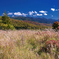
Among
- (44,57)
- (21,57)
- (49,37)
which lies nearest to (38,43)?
(49,37)

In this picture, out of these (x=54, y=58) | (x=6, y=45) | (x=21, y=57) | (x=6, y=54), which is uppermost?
(x=6, y=45)

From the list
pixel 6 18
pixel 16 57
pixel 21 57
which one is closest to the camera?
pixel 16 57

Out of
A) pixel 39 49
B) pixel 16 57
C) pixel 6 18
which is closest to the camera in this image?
pixel 16 57

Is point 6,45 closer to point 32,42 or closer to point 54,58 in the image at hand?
point 32,42

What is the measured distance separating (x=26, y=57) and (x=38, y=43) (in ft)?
5.62

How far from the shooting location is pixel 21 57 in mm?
3191

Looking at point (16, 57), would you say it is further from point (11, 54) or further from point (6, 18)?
point (6, 18)

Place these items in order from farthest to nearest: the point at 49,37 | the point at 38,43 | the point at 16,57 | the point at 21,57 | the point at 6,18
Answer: the point at 6,18
the point at 49,37
the point at 38,43
the point at 21,57
the point at 16,57

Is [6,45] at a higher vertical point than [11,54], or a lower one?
higher

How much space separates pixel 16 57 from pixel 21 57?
285 mm

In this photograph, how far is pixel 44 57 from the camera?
3393mm

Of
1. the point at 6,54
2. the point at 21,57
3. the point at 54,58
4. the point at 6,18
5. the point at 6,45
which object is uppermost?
the point at 6,18

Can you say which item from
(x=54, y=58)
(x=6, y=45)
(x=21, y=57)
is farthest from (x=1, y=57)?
(x=54, y=58)

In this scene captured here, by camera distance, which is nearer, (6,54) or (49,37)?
(6,54)
